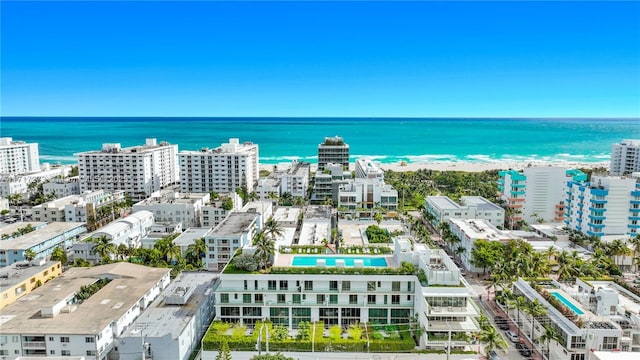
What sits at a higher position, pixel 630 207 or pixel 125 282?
pixel 630 207

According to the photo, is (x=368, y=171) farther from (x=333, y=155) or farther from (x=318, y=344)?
(x=318, y=344)

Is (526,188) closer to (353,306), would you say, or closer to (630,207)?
(630,207)

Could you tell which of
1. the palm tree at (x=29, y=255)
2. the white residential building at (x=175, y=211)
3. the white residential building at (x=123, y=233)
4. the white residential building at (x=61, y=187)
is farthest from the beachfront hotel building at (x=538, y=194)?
the white residential building at (x=61, y=187)

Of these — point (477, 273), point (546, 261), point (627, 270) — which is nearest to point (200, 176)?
point (477, 273)

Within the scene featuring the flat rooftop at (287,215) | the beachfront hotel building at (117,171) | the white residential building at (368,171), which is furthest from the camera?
the beachfront hotel building at (117,171)

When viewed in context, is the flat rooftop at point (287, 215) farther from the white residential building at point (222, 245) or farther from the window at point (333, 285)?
the window at point (333, 285)

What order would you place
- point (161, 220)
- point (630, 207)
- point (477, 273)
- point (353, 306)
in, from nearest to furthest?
1. point (353, 306)
2. point (477, 273)
3. point (630, 207)
4. point (161, 220)

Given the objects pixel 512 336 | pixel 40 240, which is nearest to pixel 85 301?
pixel 40 240
